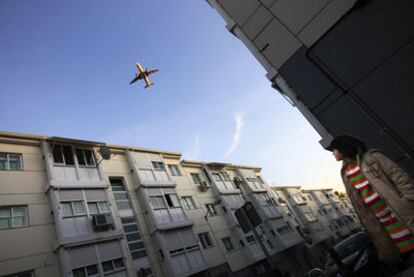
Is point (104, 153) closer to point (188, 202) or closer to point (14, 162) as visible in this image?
point (14, 162)

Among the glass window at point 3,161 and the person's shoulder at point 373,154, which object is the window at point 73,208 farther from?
the person's shoulder at point 373,154

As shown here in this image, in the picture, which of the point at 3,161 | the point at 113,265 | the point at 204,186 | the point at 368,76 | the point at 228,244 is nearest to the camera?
the point at 368,76

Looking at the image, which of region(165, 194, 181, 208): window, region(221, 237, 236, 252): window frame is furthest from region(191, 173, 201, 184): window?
region(221, 237, 236, 252): window frame

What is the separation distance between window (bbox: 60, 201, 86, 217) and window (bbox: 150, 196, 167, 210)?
4.98 m

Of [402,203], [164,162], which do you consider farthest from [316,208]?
[402,203]

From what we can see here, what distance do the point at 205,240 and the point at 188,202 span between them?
3.55 m

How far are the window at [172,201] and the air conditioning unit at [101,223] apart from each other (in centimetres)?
554

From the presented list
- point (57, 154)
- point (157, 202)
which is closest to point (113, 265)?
point (157, 202)

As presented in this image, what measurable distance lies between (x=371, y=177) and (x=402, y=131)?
109 inches

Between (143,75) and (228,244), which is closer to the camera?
(228,244)

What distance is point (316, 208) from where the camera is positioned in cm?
4891

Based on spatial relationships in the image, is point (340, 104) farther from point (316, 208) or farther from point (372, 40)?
point (316, 208)

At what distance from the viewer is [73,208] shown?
14016 millimetres

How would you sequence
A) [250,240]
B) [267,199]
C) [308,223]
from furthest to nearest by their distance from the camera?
[308,223]
[267,199]
[250,240]
